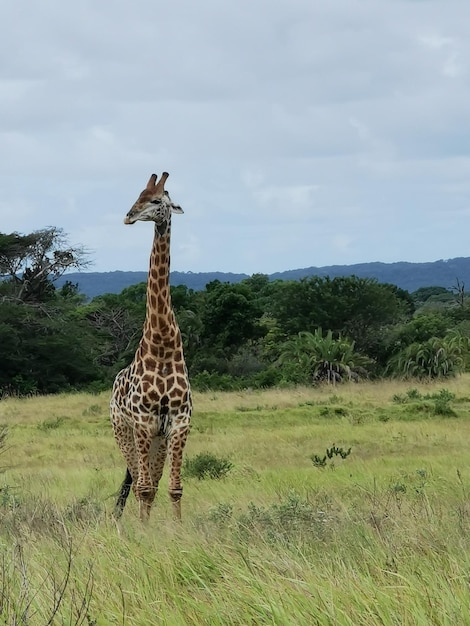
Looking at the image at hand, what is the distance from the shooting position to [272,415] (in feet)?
64.3

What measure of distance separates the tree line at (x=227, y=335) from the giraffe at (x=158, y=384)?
2026cm

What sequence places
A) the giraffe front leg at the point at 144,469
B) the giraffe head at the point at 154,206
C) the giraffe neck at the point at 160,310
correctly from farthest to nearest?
1. the giraffe neck at the point at 160,310
2. the giraffe front leg at the point at 144,469
3. the giraffe head at the point at 154,206

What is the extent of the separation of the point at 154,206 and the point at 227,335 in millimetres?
32840

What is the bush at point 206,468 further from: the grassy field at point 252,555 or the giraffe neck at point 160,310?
the giraffe neck at point 160,310

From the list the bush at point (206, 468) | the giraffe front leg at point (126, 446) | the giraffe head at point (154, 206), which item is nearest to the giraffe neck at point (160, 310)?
the giraffe head at point (154, 206)

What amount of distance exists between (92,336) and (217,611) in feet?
103

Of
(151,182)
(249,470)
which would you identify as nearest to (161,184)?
(151,182)

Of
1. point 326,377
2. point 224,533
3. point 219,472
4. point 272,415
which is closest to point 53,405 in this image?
point 272,415

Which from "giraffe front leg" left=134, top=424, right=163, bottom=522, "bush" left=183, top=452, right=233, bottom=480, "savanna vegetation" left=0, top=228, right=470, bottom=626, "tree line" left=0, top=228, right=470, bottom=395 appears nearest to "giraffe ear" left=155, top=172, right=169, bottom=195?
"giraffe front leg" left=134, top=424, right=163, bottom=522

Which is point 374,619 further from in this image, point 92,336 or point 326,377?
point 92,336

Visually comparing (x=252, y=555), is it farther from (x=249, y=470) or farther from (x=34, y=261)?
(x=34, y=261)

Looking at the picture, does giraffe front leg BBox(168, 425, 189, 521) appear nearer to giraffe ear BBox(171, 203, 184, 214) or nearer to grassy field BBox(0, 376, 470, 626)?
grassy field BBox(0, 376, 470, 626)

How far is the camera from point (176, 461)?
24.1 ft

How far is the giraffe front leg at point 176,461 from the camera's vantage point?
7.25 meters
